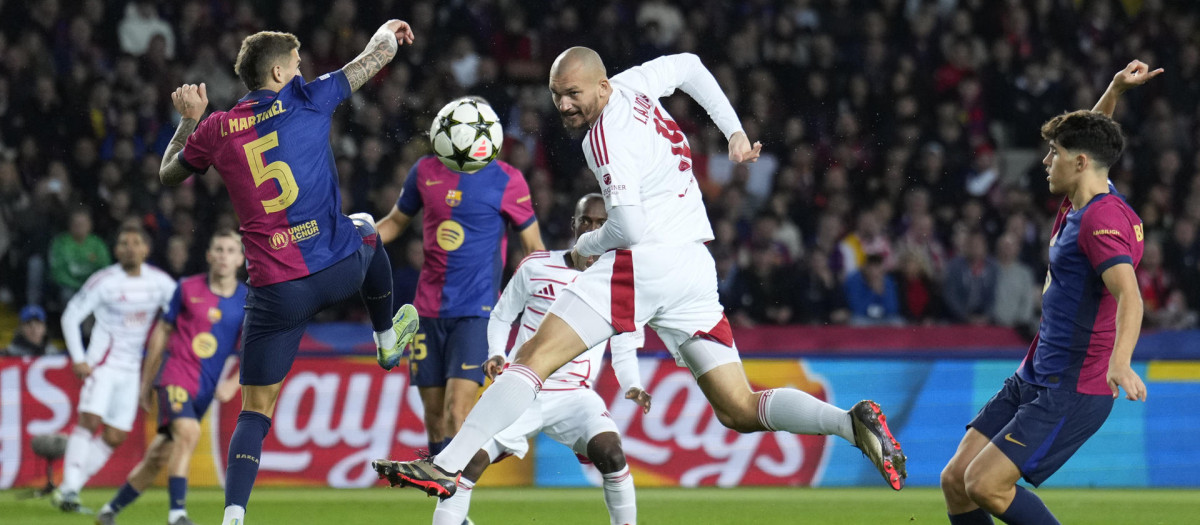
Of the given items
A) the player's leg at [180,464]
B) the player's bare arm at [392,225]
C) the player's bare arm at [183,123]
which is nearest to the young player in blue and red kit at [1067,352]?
the player's bare arm at [183,123]

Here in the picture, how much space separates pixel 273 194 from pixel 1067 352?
345 cm

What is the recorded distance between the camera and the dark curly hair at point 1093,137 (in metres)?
5.45

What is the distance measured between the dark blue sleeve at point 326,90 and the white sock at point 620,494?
217cm

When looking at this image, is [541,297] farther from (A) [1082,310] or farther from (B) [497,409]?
(A) [1082,310]

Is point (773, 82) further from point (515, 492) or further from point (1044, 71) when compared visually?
point (515, 492)

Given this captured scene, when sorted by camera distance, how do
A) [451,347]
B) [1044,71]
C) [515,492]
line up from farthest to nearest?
1. [1044,71]
2. [515,492]
3. [451,347]

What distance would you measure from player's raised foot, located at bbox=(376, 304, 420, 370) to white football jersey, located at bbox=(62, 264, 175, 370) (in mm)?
3479

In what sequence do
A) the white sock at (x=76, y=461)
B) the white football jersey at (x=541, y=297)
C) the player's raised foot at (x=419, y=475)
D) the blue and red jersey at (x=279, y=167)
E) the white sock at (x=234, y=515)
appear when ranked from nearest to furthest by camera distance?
the player's raised foot at (x=419, y=475)
the white sock at (x=234, y=515)
the blue and red jersey at (x=279, y=167)
the white football jersey at (x=541, y=297)
the white sock at (x=76, y=461)

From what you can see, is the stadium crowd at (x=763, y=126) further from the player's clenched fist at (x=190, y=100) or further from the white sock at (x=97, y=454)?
the player's clenched fist at (x=190, y=100)

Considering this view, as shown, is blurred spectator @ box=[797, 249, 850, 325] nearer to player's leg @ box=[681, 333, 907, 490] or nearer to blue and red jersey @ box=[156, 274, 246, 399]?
blue and red jersey @ box=[156, 274, 246, 399]

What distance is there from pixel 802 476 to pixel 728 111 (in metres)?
5.65

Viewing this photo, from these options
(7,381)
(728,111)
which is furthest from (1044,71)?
(7,381)

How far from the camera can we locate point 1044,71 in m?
15.2

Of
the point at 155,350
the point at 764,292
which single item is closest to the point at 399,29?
the point at 155,350
